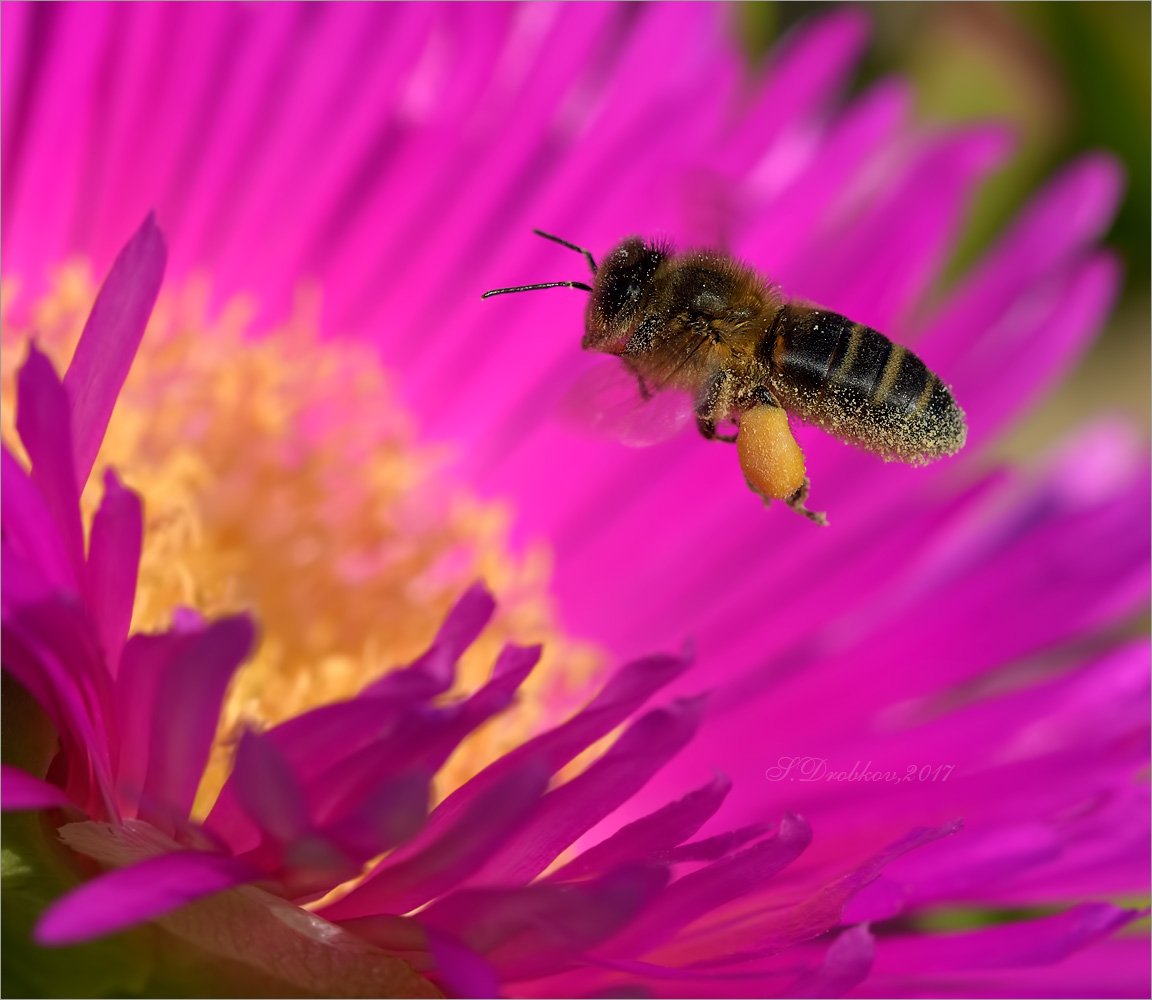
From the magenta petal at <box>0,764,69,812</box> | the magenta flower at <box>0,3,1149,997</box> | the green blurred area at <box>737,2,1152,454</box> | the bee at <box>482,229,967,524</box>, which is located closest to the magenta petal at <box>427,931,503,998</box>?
the magenta flower at <box>0,3,1149,997</box>

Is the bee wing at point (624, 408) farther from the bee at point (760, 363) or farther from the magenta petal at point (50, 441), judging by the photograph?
the magenta petal at point (50, 441)

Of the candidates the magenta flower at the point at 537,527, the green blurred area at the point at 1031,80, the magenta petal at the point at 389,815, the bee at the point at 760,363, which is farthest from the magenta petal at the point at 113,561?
the green blurred area at the point at 1031,80

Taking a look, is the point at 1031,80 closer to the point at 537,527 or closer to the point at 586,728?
the point at 537,527

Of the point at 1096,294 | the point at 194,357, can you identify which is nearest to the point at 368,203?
the point at 194,357

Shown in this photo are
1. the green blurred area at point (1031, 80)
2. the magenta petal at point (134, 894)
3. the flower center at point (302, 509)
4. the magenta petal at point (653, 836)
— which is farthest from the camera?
the green blurred area at point (1031, 80)

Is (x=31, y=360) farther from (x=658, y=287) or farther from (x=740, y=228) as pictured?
(x=740, y=228)

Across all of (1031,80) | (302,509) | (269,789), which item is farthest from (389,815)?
(1031,80)
